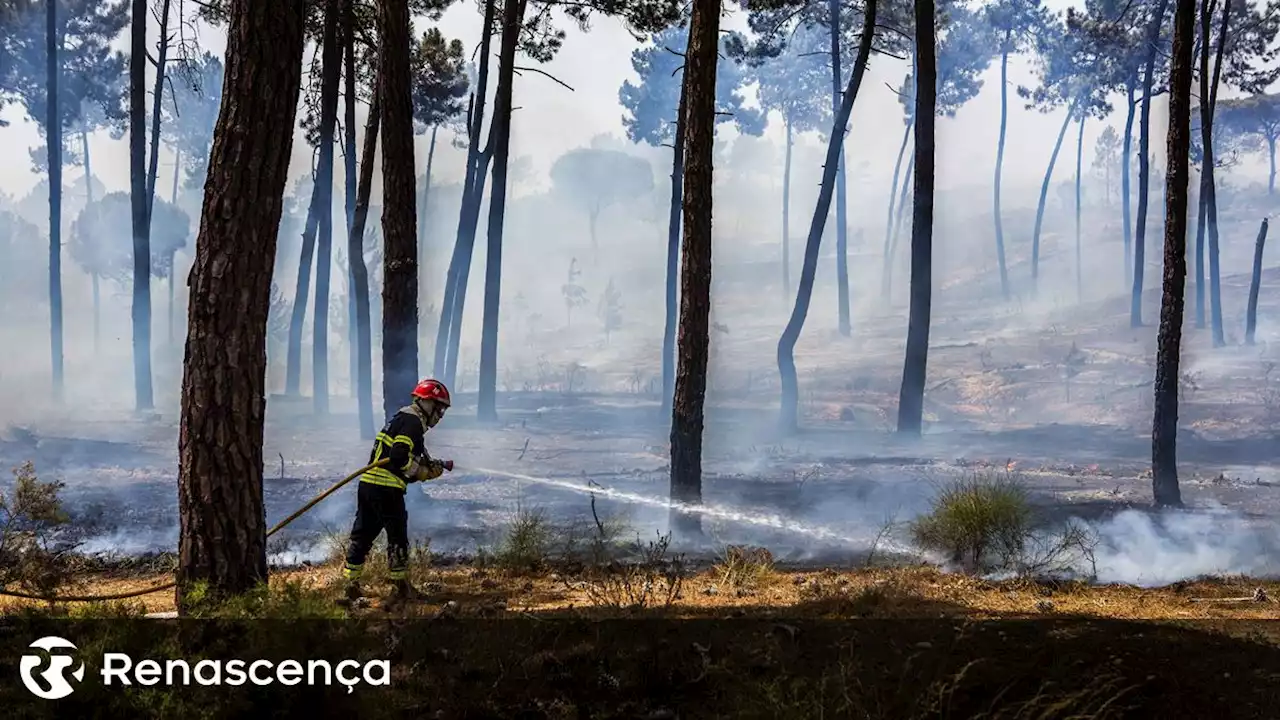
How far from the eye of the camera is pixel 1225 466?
1827cm

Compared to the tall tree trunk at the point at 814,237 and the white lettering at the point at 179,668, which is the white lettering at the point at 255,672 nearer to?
the white lettering at the point at 179,668

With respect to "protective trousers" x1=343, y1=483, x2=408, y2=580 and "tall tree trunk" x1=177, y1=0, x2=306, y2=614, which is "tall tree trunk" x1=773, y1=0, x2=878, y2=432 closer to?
"protective trousers" x1=343, y1=483, x2=408, y2=580

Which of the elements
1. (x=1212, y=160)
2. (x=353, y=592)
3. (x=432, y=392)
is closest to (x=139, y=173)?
(x=432, y=392)

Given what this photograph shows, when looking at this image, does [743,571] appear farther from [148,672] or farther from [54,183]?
[54,183]

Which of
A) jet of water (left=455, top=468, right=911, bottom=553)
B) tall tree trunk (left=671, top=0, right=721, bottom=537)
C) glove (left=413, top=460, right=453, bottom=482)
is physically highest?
tall tree trunk (left=671, top=0, right=721, bottom=537)

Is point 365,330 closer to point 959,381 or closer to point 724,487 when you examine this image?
point 724,487

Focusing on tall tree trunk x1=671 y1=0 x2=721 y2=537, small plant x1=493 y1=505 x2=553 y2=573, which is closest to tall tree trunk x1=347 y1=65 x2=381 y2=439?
A: tall tree trunk x1=671 y1=0 x2=721 y2=537

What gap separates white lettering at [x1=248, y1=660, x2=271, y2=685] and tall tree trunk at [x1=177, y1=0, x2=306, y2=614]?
144cm

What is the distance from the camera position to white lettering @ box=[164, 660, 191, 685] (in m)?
4.53

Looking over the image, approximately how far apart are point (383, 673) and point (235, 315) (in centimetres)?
249

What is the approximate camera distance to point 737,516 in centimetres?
1280

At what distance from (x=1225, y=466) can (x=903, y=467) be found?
22.7 feet

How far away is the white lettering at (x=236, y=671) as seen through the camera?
4.49m

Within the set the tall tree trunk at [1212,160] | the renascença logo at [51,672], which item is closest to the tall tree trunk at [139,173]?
the renascença logo at [51,672]
